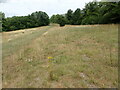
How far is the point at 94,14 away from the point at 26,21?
31331 millimetres

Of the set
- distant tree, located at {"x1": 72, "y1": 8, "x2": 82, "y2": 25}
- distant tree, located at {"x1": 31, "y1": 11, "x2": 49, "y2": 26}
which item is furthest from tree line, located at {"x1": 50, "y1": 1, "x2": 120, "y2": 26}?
distant tree, located at {"x1": 31, "y1": 11, "x2": 49, "y2": 26}

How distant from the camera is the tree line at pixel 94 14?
15.0m

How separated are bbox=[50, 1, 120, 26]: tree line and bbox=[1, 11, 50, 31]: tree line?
468 inches

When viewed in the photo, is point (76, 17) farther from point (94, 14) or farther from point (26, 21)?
point (26, 21)

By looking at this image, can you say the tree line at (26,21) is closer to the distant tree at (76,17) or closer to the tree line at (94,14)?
the tree line at (94,14)

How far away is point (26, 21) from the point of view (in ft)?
177

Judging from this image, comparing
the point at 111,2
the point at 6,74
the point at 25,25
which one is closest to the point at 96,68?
the point at 6,74

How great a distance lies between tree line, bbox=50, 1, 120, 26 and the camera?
15.0 meters

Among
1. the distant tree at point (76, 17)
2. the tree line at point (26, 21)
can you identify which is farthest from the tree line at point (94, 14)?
the tree line at point (26, 21)

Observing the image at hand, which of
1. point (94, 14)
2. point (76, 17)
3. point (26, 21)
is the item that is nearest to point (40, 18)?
point (26, 21)

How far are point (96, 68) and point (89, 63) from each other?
490mm

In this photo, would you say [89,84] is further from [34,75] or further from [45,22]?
[45,22]

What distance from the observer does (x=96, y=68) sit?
14.0 feet

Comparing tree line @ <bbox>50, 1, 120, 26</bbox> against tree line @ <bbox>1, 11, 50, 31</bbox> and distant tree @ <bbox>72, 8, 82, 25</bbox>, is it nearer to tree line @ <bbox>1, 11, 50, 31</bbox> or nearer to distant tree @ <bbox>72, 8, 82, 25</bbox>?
distant tree @ <bbox>72, 8, 82, 25</bbox>
